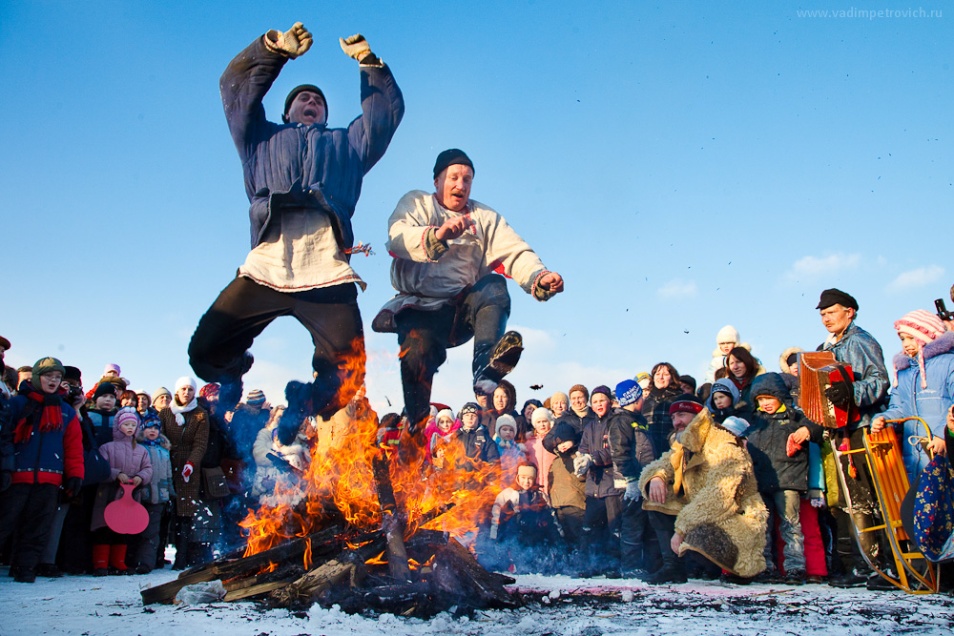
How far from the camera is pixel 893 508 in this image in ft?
17.3

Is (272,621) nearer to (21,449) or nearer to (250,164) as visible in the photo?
(250,164)

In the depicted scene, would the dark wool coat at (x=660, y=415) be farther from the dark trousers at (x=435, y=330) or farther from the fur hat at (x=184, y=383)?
the fur hat at (x=184, y=383)

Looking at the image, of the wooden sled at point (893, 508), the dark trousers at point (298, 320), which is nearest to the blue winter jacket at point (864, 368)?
the wooden sled at point (893, 508)

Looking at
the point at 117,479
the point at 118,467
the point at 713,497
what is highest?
the point at 118,467

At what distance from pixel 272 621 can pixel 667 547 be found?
153 inches

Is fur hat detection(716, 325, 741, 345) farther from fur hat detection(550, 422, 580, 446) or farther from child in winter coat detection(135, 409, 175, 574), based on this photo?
child in winter coat detection(135, 409, 175, 574)

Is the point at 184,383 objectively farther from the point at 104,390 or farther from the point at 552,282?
the point at 552,282

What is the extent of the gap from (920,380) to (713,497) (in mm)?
1729

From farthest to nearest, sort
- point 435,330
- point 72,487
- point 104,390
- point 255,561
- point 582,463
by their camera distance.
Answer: point 104,390 < point 582,463 < point 72,487 < point 435,330 < point 255,561

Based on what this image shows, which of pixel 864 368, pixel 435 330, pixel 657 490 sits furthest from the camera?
pixel 657 490

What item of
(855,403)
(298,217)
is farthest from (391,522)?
(855,403)

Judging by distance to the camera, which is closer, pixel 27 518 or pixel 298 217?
pixel 298 217

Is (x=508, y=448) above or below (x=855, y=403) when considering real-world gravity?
below

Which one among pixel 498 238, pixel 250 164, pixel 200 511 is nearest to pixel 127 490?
pixel 200 511
